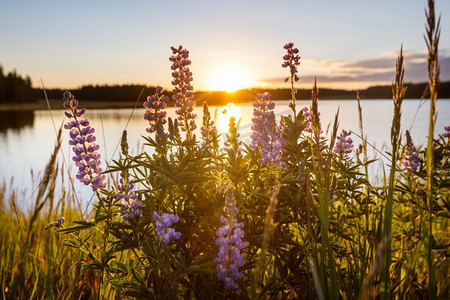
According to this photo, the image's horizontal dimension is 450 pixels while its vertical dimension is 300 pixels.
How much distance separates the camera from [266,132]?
2.77 meters

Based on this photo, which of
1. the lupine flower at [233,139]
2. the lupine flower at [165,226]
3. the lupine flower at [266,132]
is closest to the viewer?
the lupine flower at [165,226]

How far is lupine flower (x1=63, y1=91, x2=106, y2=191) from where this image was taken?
239cm

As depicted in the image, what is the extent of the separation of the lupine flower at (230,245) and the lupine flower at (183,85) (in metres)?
1.10

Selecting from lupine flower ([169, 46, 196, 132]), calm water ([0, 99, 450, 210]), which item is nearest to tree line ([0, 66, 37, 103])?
calm water ([0, 99, 450, 210])

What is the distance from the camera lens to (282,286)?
2.58m

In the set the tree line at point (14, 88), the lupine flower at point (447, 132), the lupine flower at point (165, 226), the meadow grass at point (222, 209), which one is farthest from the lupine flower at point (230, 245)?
the tree line at point (14, 88)

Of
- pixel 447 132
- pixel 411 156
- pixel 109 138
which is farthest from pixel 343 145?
pixel 109 138

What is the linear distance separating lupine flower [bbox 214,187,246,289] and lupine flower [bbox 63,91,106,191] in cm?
94

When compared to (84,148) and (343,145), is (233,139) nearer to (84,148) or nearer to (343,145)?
(84,148)

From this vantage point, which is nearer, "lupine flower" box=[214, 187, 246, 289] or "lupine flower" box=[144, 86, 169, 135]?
"lupine flower" box=[214, 187, 246, 289]

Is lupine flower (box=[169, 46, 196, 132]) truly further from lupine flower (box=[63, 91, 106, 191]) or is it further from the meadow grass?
lupine flower (box=[63, 91, 106, 191])

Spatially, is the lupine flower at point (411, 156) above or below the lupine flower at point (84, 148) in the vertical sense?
below

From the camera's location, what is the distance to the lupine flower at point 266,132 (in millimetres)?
2611

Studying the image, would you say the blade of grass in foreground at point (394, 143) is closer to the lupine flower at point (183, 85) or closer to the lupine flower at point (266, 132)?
the lupine flower at point (266, 132)
